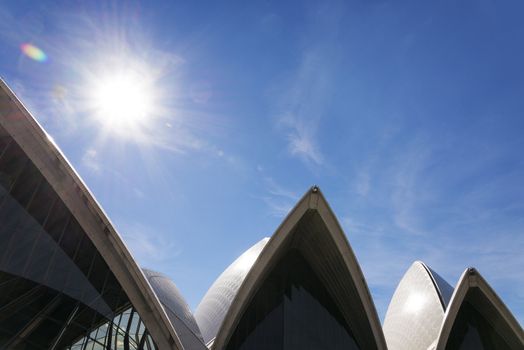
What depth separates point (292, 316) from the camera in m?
15.7

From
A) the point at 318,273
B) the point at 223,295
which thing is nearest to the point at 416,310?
the point at 318,273

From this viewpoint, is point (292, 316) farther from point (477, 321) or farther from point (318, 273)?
point (477, 321)

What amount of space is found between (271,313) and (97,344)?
739 centimetres

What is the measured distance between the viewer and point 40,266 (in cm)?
1167

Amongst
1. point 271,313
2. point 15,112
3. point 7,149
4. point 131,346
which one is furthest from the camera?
point 271,313

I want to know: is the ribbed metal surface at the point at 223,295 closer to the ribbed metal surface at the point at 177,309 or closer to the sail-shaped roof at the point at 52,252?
the ribbed metal surface at the point at 177,309

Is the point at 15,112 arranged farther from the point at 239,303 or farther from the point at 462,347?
the point at 462,347

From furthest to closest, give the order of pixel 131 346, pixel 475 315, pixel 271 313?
pixel 475 315
pixel 271 313
pixel 131 346

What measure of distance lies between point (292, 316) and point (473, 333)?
35.8ft

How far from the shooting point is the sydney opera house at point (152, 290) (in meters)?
11.2

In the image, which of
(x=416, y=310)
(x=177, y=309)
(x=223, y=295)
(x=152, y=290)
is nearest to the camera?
(x=152, y=290)

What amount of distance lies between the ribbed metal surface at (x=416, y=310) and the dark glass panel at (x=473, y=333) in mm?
1133

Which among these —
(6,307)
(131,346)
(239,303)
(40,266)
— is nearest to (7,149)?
(40,266)

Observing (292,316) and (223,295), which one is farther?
(223,295)
